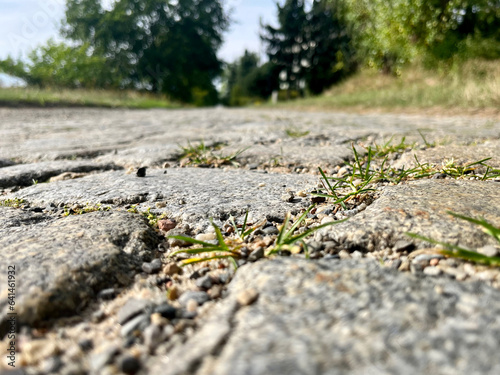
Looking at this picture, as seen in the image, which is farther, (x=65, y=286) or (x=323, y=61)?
(x=323, y=61)

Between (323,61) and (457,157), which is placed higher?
(323,61)

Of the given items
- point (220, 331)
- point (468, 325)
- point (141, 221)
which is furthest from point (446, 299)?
point (141, 221)

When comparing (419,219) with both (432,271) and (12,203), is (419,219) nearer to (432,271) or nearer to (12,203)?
(432,271)

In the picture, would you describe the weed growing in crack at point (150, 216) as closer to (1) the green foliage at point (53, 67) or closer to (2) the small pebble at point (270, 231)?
(2) the small pebble at point (270, 231)

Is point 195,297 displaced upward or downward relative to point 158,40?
downward

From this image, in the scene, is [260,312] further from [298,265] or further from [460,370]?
[460,370]

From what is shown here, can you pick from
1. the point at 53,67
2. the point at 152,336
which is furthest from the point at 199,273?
the point at 53,67

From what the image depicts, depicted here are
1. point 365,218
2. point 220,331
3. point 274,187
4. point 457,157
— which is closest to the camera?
point 220,331
